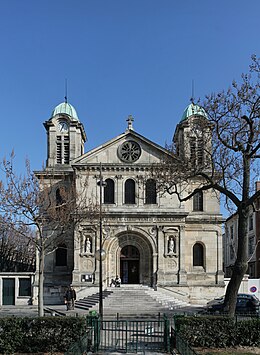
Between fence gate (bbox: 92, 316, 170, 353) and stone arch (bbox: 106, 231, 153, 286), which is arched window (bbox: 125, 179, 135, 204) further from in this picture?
fence gate (bbox: 92, 316, 170, 353)

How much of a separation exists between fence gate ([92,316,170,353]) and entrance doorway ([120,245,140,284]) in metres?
23.5

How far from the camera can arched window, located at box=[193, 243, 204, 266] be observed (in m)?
44.4

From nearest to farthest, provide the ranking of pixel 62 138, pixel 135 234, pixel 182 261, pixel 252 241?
pixel 182 261
pixel 135 234
pixel 62 138
pixel 252 241

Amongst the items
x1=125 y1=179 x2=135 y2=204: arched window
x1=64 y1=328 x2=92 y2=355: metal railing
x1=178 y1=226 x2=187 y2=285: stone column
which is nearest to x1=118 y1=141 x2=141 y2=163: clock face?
x1=125 y1=179 x2=135 y2=204: arched window

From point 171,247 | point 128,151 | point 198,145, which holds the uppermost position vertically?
point 128,151

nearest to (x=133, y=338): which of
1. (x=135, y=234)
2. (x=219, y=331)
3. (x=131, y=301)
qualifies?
(x=219, y=331)

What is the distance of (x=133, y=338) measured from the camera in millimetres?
19266

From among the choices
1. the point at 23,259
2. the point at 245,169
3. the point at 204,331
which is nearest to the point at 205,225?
the point at 245,169

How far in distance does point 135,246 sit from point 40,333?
25543mm

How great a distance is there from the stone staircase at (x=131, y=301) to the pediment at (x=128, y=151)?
11.1 meters

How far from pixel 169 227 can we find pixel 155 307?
836 cm

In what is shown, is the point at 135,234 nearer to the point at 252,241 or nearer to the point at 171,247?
the point at 171,247

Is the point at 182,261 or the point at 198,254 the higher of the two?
the point at 198,254

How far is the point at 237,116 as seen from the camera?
73.4ft
